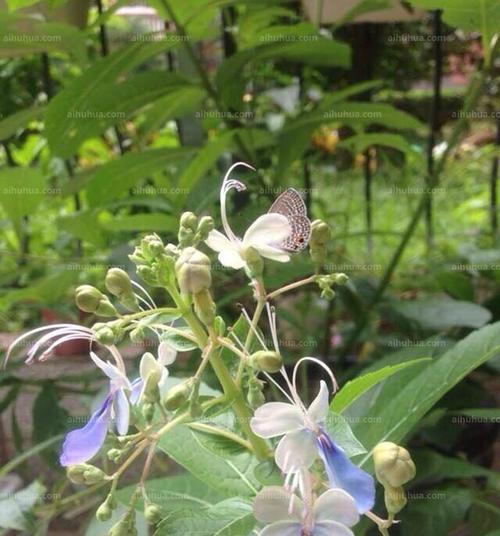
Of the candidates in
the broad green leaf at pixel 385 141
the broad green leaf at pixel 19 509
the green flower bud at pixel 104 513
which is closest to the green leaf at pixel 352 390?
the green flower bud at pixel 104 513

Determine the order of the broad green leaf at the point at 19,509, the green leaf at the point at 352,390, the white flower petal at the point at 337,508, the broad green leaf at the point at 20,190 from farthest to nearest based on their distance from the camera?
1. the broad green leaf at the point at 20,190
2. the broad green leaf at the point at 19,509
3. the green leaf at the point at 352,390
4. the white flower petal at the point at 337,508

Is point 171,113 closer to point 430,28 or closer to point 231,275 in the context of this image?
point 231,275

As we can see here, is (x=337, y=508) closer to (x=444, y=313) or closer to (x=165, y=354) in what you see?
(x=165, y=354)

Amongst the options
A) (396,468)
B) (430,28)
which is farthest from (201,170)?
(430,28)

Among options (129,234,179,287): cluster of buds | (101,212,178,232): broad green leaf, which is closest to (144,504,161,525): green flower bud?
(129,234,179,287): cluster of buds

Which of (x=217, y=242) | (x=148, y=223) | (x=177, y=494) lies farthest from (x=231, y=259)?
(x=148, y=223)

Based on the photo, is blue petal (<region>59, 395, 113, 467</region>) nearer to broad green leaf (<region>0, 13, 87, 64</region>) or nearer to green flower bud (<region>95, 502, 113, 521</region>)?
green flower bud (<region>95, 502, 113, 521</region>)

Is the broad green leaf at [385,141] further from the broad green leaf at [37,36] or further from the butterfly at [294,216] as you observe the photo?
the butterfly at [294,216]
